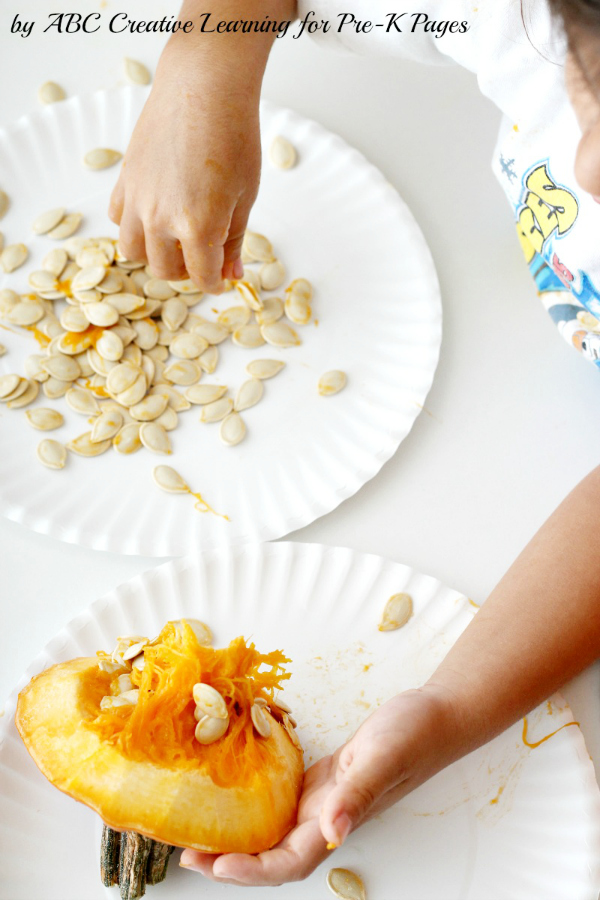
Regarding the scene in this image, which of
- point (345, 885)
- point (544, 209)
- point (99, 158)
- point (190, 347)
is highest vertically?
point (544, 209)

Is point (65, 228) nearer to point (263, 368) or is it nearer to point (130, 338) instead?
point (130, 338)

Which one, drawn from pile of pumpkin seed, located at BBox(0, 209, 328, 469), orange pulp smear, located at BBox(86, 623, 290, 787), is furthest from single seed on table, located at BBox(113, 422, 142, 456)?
orange pulp smear, located at BBox(86, 623, 290, 787)

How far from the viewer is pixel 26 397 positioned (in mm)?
655

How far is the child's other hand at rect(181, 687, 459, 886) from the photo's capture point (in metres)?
0.40

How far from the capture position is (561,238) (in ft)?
2.10

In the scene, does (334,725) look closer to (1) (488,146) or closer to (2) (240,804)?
(2) (240,804)

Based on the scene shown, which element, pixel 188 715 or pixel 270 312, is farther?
pixel 270 312

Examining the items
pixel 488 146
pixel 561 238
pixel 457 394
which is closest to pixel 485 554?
pixel 457 394

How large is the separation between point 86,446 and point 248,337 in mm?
174

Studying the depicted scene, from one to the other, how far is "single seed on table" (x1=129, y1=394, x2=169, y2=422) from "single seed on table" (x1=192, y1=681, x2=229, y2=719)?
0.28 metres

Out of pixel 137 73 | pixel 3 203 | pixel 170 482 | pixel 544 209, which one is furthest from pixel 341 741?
pixel 137 73

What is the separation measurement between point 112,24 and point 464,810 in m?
0.84

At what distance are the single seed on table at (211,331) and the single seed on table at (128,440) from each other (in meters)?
0.10

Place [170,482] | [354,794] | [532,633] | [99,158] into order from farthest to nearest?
[99,158] → [170,482] → [532,633] → [354,794]
